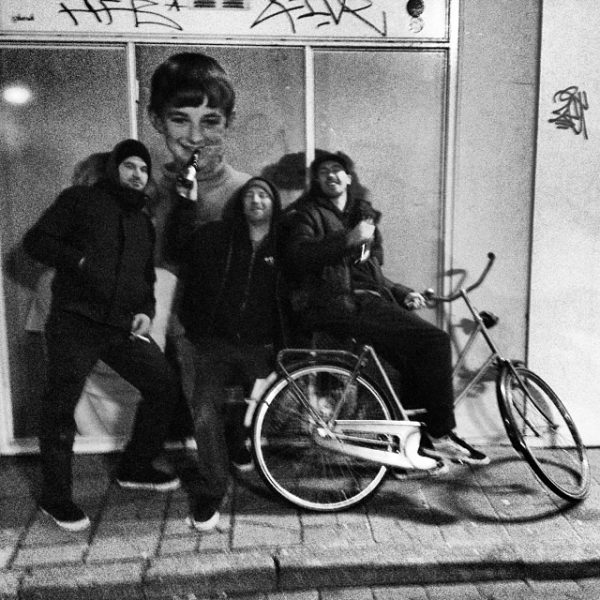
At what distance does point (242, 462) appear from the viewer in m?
5.46

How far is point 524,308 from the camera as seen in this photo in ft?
18.5

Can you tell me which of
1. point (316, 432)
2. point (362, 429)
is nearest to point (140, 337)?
point (316, 432)

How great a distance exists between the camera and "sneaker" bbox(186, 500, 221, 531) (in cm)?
466

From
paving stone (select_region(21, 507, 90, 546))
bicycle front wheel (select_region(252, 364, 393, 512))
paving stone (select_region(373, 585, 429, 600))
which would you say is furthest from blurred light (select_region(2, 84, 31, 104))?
paving stone (select_region(373, 585, 429, 600))

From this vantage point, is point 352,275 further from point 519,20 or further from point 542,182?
point 519,20

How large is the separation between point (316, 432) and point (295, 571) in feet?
2.79

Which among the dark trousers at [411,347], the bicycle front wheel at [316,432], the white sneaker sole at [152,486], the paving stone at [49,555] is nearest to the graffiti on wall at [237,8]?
the dark trousers at [411,347]

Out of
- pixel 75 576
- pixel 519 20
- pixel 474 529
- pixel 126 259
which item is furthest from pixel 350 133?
pixel 75 576

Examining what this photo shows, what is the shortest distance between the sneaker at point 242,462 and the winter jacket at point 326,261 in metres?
1.07

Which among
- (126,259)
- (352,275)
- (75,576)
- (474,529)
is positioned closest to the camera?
(75,576)

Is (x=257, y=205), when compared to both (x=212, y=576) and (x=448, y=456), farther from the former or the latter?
(x=212, y=576)

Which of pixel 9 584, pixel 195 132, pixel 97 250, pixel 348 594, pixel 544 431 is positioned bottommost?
pixel 348 594

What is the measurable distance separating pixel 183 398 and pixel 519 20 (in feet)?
11.5

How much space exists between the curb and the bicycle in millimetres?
569
